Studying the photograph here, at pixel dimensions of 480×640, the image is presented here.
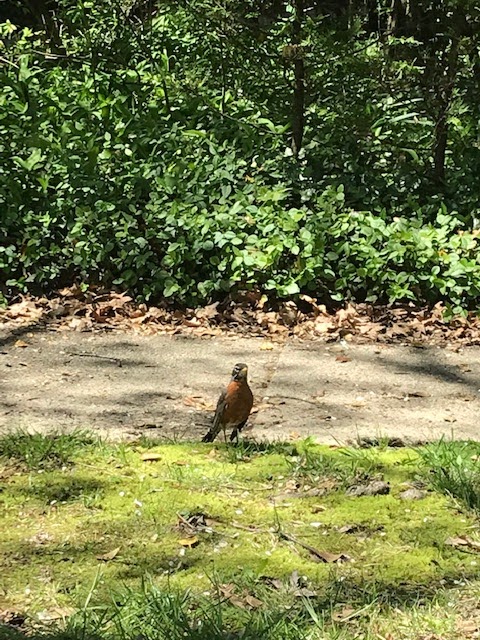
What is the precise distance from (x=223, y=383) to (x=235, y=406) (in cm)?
151

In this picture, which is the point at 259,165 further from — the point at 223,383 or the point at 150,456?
the point at 150,456

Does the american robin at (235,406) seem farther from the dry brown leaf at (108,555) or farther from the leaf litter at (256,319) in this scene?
the leaf litter at (256,319)

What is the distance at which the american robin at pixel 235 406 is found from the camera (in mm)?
4141

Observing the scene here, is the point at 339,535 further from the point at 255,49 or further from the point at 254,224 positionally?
the point at 255,49

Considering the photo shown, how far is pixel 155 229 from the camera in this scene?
7125mm

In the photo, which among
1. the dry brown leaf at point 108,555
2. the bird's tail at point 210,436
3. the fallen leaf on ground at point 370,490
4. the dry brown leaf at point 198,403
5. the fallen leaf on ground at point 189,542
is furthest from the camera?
the dry brown leaf at point 198,403

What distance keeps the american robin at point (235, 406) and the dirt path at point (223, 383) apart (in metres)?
0.47

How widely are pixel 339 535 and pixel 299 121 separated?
5.44 m

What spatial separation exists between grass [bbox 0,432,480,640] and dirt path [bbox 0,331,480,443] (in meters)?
0.77

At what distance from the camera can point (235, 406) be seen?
4.13 m

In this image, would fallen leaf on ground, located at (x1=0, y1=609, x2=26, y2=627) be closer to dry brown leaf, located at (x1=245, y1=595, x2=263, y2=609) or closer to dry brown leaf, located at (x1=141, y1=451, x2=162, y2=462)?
dry brown leaf, located at (x1=245, y1=595, x2=263, y2=609)

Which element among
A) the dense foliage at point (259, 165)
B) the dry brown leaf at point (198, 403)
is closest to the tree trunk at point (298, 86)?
the dense foliage at point (259, 165)

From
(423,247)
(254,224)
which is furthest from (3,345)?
(423,247)

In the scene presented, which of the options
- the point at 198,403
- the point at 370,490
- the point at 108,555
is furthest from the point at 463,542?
the point at 198,403
